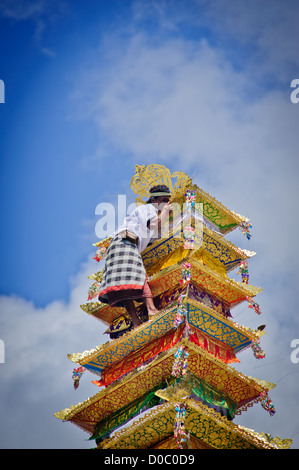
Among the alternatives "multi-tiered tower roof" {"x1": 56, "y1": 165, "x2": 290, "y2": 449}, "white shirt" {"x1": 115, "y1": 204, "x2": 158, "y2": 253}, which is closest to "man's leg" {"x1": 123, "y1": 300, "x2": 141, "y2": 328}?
"multi-tiered tower roof" {"x1": 56, "y1": 165, "x2": 290, "y2": 449}

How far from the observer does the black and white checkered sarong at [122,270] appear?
11.9m

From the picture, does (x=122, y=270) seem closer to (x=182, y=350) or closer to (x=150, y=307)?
(x=150, y=307)

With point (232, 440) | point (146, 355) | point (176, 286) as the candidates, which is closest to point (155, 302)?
point (176, 286)

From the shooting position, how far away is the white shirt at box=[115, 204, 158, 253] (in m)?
12.8

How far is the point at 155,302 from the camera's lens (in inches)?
506

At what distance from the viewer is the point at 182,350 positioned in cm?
1064

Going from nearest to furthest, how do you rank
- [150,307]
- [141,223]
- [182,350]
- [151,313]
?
[182,350]
[151,313]
[150,307]
[141,223]

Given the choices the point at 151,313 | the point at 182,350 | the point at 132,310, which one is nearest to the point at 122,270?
the point at 132,310

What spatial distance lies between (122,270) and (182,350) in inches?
91.3

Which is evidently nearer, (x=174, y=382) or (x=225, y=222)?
(x=174, y=382)

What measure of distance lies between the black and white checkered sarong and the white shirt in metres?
0.30

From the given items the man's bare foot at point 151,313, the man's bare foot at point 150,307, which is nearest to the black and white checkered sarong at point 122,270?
the man's bare foot at point 150,307
